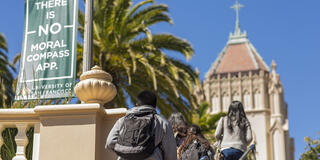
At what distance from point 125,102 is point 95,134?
1252 centimetres

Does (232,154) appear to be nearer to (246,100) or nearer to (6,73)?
(6,73)

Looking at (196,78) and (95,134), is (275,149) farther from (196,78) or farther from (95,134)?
(95,134)

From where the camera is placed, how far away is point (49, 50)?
8.88 m

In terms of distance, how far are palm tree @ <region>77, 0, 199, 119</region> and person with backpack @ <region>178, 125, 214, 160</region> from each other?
9280 mm

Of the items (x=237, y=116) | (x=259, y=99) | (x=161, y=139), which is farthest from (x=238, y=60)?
(x=161, y=139)

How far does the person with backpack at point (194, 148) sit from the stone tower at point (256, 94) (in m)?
78.7

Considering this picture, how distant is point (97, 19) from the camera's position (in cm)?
1769

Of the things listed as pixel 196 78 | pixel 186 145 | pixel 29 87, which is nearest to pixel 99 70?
pixel 186 145

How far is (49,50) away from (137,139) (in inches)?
175

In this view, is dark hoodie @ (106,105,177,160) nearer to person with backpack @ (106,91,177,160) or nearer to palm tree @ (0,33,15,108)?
person with backpack @ (106,91,177,160)

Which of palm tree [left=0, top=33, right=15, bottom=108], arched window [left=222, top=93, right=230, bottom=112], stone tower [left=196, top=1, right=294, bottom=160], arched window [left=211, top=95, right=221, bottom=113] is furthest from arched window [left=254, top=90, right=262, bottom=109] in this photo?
palm tree [left=0, top=33, right=15, bottom=108]

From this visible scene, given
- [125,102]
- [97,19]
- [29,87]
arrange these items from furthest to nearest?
[125,102] → [97,19] → [29,87]

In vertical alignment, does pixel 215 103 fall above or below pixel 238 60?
below

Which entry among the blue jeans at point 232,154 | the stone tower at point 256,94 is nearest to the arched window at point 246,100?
the stone tower at point 256,94
